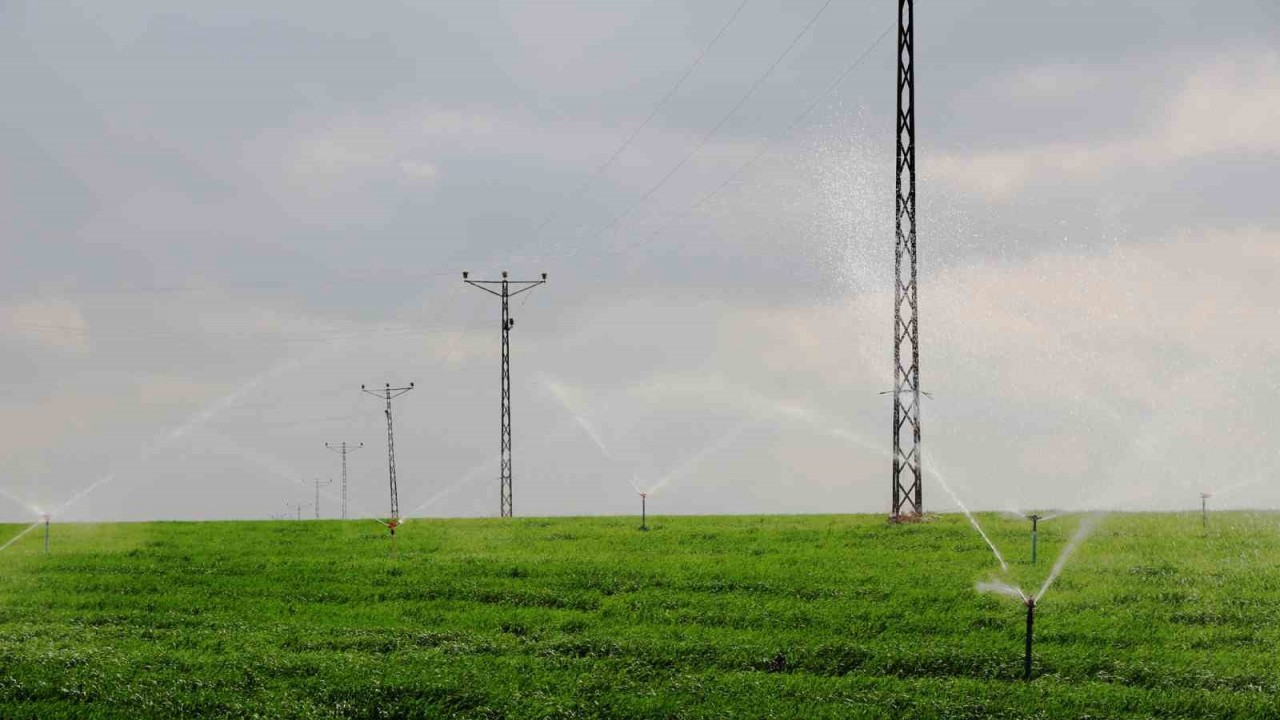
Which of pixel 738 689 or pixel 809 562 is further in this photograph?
pixel 809 562

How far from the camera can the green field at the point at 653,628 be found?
20562mm

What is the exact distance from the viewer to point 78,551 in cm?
3972

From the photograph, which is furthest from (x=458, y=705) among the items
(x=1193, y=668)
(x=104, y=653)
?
(x=1193, y=668)

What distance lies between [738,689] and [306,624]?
1056cm

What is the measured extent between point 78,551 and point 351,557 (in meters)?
10.4

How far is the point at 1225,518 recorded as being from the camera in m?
42.2

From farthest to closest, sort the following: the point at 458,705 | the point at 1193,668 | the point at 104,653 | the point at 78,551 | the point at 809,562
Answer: the point at 78,551 < the point at 809,562 < the point at 104,653 < the point at 1193,668 < the point at 458,705

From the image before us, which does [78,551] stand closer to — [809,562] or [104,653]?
[104,653]

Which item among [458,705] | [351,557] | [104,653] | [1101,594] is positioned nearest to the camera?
[458,705]

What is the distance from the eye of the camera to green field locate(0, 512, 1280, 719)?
67.5ft

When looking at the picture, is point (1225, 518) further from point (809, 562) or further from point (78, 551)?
point (78, 551)

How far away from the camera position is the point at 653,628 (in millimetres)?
25172

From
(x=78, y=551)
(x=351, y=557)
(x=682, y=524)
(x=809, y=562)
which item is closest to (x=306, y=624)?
(x=351, y=557)

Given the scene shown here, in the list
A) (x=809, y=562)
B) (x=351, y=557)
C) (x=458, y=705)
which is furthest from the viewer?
(x=351, y=557)
